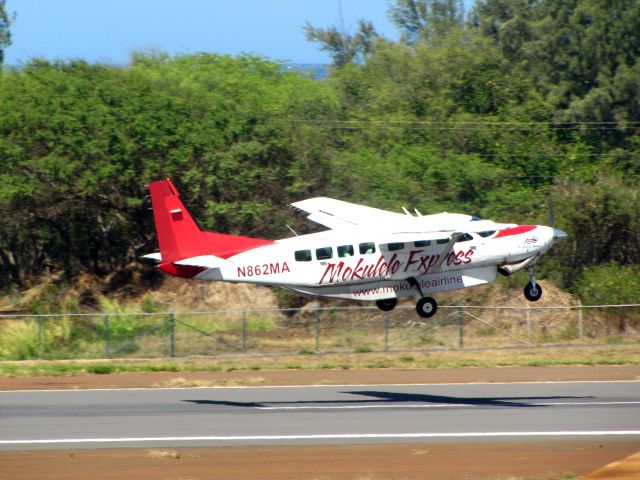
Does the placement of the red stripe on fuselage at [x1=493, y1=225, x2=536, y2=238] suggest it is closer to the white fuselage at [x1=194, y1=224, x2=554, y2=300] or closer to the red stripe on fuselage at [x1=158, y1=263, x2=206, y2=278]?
the white fuselage at [x1=194, y1=224, x2=554, y2=300]

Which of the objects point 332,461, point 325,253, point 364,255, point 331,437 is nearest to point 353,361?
point 364,255

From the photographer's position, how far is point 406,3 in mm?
122750

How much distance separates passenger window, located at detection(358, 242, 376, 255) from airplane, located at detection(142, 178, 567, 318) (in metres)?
0.03

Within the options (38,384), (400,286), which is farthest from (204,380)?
(400,286)

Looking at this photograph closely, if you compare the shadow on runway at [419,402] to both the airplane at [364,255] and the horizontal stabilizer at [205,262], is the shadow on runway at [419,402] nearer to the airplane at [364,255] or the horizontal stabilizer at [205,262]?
the airplane at [364,255]

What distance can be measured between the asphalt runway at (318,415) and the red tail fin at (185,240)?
4.14 m

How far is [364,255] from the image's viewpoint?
101 ft

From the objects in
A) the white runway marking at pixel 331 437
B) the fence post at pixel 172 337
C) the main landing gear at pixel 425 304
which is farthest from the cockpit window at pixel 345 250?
the fence post at pixel 172 337

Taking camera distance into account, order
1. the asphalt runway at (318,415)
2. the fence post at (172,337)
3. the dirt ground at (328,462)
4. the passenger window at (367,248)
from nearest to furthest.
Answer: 1. the dirt ground at (328,462)
2. the asphalt runway at (318,415)
3. the passenger window at (367,248)
4. the fence post at (172,337)

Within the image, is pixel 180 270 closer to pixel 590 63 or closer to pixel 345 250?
pixel 345 250

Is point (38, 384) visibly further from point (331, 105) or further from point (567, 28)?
point (567, 28)

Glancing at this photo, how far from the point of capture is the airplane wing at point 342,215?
108 feet

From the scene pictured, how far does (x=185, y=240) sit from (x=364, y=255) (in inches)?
201

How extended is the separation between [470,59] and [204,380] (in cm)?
3532
